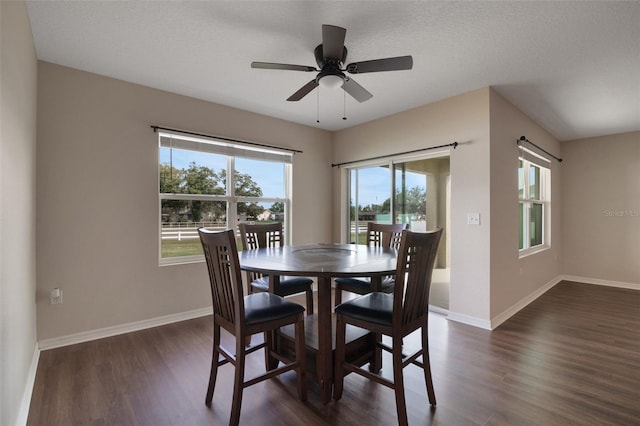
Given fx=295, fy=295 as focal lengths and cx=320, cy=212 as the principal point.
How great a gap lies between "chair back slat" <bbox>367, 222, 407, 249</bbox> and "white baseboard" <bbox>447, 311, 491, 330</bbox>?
3.53ft

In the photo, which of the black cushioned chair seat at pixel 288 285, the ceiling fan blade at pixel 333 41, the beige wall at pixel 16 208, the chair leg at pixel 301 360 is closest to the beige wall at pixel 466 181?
the black cushioned chair seat at pixel 288 285

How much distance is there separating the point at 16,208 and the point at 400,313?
228 cm

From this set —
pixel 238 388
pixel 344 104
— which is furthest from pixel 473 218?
pixel 238 388

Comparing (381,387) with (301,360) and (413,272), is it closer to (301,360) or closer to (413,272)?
(301,360)

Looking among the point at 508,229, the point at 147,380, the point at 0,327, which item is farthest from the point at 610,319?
the point at 0,327

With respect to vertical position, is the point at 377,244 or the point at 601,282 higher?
the point at 377,244

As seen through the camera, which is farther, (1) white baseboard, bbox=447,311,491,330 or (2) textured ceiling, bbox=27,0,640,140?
(1) white baseboard, bbox=447,311,491,330

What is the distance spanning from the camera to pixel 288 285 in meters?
2.55

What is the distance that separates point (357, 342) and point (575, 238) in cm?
548

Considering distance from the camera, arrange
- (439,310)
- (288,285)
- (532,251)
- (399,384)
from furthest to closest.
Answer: (532,251), (439,310), (288,285), (399,384)

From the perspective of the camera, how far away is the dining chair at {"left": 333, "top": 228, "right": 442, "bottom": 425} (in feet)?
5.19

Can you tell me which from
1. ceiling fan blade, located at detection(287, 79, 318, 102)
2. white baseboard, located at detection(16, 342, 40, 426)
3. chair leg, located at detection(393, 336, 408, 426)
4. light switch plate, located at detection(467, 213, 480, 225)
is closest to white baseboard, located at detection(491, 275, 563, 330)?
light switch plate, located at detection(467, 213, 480, 225)

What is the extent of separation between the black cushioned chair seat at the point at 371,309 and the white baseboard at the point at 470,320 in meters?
1.70

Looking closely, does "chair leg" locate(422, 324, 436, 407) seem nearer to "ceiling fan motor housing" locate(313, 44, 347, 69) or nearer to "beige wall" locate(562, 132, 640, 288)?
"ceiling fan motor housing" locate(313, 44, 347, 69)
